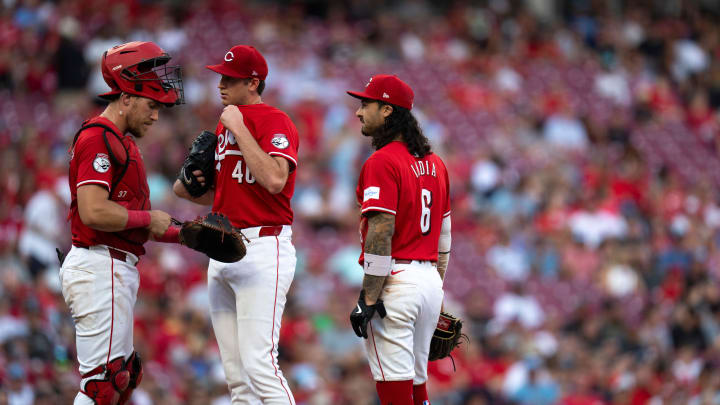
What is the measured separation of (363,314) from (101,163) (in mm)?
1801

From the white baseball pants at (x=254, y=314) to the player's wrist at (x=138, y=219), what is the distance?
1.55ft

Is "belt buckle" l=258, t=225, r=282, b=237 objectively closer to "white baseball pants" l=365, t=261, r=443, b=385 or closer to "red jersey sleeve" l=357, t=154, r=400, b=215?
"red jersey sleeve" l=357, t=154, r=400, b=215

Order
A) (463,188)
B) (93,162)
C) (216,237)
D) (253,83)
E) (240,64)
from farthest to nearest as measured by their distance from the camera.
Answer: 1. (463,188)
2. (253,83)
3. (240,64)
4. (93,162)
5. (216,237)

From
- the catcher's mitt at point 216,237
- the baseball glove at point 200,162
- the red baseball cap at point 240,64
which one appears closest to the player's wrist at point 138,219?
the catcher's mitt at point 216,237

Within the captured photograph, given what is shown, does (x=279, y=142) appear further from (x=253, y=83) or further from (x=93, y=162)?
(x=93, y=162)

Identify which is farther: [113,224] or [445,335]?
[445,335]

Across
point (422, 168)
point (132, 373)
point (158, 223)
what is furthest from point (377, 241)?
point (132, 373)

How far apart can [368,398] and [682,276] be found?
695cm

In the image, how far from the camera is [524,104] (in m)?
18.5

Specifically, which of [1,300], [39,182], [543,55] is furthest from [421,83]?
[1,300]

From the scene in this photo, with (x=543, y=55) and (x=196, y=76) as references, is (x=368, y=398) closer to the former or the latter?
(x=196, y=76)

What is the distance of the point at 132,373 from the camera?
607 cm

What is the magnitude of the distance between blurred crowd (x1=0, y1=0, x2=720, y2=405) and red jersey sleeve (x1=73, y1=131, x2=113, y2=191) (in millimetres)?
2845

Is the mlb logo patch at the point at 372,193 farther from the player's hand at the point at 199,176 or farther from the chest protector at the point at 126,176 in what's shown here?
the chest protector at the point at 126,176
